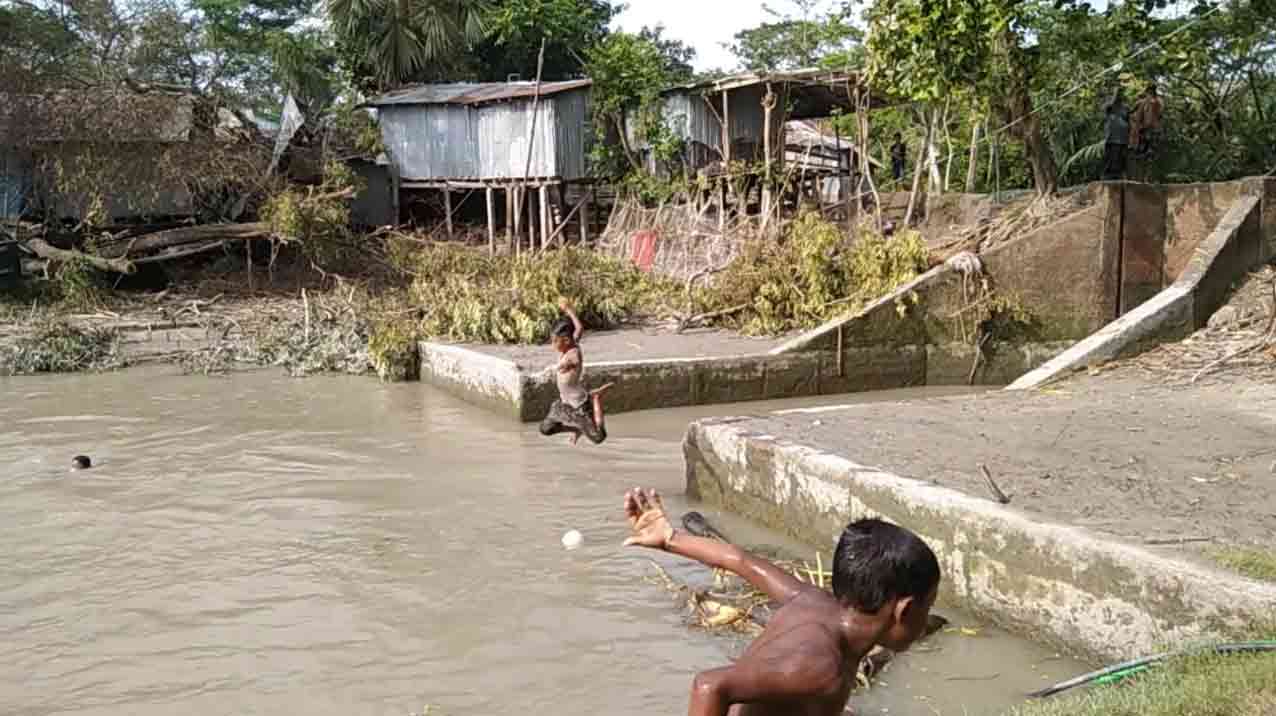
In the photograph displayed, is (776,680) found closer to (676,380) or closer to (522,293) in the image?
(676,380)

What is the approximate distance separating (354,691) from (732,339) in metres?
9.76

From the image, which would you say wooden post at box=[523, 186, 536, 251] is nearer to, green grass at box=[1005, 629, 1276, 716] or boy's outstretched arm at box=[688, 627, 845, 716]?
green grass at box=[1005, 629, 1276, 716]

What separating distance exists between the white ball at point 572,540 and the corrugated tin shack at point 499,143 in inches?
612

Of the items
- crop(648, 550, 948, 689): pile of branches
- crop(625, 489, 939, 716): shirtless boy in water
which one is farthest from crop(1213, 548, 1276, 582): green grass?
crop(625, 489, 939, 716): shirtless boy in water

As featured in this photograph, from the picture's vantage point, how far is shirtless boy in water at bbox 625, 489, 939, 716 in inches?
112

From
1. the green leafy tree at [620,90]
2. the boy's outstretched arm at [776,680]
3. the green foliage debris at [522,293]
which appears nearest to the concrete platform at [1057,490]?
the boy's outstretched arm at [776,680]

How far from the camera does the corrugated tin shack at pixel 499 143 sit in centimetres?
2386

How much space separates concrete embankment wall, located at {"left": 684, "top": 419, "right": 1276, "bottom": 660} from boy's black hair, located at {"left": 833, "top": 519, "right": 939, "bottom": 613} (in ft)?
7.97

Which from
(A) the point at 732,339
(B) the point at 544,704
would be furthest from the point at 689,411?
(B) the point at 544,704

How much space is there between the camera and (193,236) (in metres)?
20.9

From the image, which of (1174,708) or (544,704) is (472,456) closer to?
(544,704)

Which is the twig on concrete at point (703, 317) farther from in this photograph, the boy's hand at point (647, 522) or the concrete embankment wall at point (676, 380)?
the boy's hand at point (647, 522)

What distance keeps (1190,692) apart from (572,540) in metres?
4.72

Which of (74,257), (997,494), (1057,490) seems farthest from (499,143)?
(997,494)
